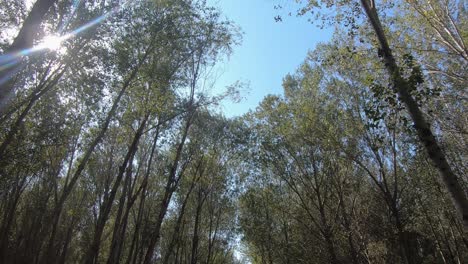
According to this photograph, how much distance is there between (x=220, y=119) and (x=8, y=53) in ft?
55.8

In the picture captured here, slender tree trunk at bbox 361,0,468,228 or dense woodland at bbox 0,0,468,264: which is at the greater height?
dense woodland at bbox 0,0,468,264

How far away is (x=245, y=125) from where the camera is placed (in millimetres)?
23219

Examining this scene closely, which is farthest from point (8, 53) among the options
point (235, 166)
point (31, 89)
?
point (235, 166)

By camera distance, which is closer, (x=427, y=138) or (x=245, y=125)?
(x=427, y=138)

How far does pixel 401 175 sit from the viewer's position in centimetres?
2320

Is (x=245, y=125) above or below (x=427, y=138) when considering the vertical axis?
above

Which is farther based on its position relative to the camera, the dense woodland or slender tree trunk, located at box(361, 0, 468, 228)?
the dense woodland

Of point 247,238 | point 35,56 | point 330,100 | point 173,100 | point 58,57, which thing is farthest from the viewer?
point 247,238

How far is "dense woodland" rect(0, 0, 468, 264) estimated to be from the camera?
41.6ft

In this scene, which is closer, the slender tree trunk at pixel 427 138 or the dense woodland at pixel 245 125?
the slender tree trunk at pixel 427 138

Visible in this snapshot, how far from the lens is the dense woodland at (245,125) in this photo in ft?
41.6

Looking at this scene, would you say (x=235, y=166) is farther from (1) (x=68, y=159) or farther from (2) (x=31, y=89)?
(2) (x=31, y=89)

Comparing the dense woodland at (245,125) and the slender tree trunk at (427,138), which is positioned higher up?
the dense woodland at (245,125)

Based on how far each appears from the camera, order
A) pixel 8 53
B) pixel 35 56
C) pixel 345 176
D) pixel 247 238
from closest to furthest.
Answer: pixel 8 53
pixel 35 56
pixel 345 176
pixel 247 238
